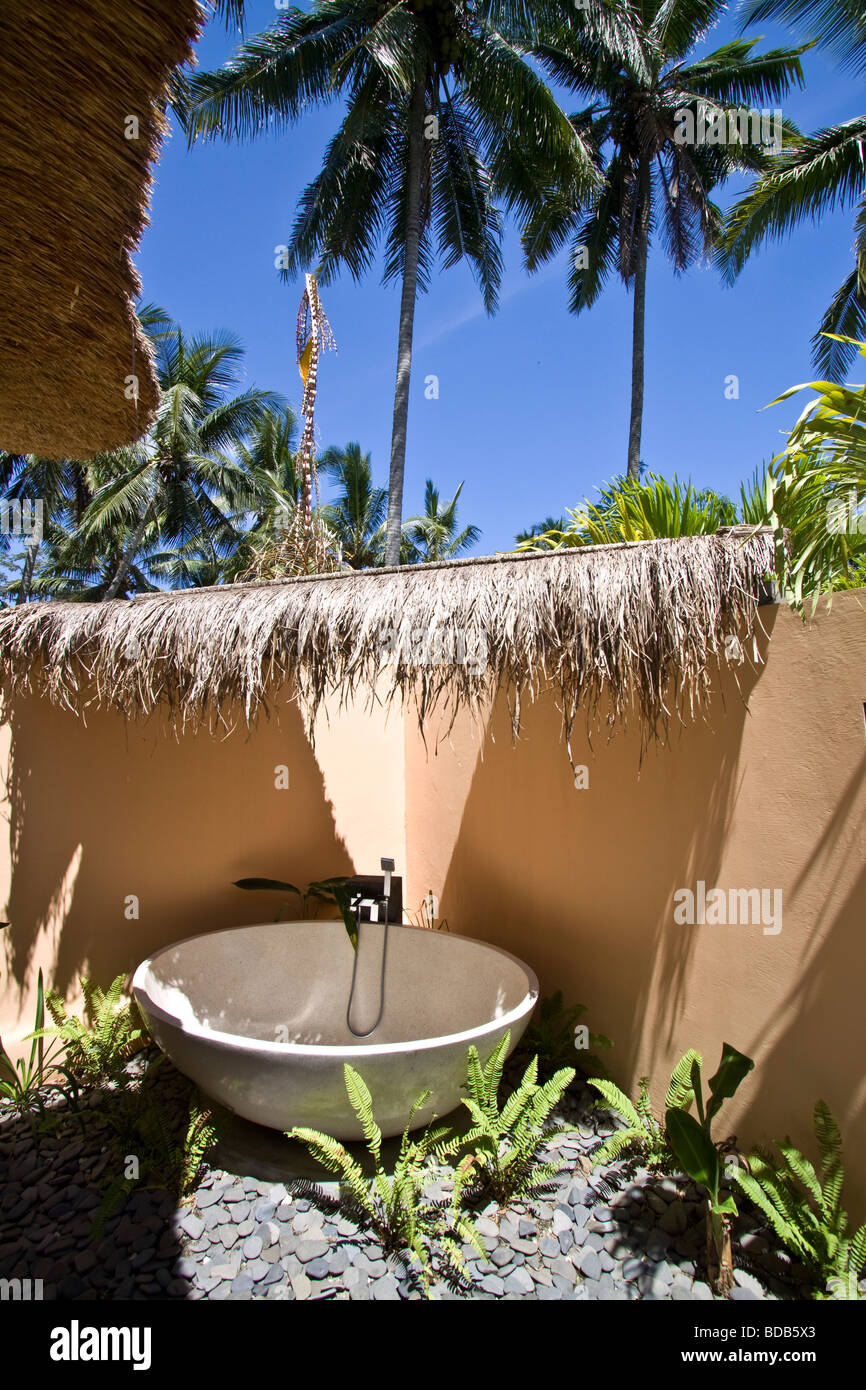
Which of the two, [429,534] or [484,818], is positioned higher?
[429,534]

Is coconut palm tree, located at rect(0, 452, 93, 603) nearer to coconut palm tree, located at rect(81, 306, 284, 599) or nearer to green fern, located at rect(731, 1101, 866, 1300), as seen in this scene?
coconut palm tree, located at rect(81, 306, 284, 599)

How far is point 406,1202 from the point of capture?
1776 mm

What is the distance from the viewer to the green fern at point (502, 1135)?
1942 mm

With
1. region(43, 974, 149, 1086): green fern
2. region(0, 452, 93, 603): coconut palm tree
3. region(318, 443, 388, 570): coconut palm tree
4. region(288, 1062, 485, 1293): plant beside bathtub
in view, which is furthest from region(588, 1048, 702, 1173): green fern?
region(0, 452, 93, 603): coconut palm tree

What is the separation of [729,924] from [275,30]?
899 cm

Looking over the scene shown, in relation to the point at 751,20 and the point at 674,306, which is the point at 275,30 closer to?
the point at 751,20

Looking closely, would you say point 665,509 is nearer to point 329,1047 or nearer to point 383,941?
point 383,941

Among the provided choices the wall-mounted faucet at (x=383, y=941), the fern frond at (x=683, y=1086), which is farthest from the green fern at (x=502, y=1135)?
the wall-mounted faucet at (x=383, y=941)

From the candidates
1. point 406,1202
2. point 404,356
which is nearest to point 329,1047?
point 406,1202

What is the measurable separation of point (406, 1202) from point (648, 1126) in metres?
0.89

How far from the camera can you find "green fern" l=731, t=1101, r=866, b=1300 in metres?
1.52
